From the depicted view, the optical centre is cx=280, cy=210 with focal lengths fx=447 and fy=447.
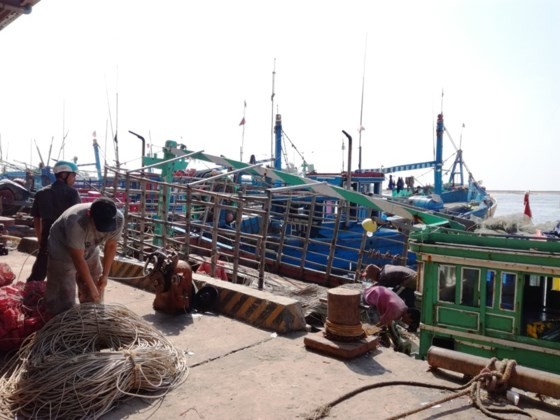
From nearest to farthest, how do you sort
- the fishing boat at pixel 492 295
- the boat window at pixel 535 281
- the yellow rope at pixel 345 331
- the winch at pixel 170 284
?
1. the yellow rope at pixel 345 331
2. the winch at pixel 170 284
3. the fishing boat at pixel 492 295
4. the boat window at pixel 535 281

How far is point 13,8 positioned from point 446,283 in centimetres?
609

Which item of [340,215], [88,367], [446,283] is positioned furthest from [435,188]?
[88,367]

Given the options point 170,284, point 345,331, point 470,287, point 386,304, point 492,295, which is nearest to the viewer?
point 345,331

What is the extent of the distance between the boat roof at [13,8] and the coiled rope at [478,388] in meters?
4.98

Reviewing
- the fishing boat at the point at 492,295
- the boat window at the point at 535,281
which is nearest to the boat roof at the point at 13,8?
the fishing boat at the point at 492,295

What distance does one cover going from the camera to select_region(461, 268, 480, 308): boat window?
226 inches

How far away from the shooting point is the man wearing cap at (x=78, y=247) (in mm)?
3764

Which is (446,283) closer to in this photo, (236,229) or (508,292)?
(508,292)

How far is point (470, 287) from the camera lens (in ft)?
19.0

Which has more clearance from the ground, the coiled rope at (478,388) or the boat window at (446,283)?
the boat window at (446,283)

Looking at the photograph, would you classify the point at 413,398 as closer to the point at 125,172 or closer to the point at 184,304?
the point at 184,304

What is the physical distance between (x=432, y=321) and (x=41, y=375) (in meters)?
4.73

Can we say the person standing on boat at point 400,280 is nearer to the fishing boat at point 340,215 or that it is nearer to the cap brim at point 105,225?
the fishing boat at point 340,215

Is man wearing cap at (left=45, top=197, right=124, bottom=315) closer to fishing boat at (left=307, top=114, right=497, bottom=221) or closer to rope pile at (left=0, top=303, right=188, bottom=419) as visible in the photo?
rope pile at (left=0, top=303, right=188, bottom=419)
